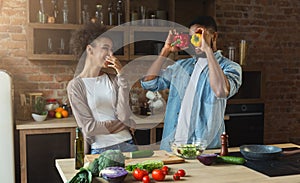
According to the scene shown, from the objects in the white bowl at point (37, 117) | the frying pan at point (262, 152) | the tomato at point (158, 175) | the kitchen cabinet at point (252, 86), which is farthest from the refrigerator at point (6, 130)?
the kitchen cabinet at point (252, 86)

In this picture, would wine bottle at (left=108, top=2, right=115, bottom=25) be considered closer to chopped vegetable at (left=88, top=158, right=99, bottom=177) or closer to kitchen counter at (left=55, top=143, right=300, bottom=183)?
kitchen counter at (left=55, top=143, right=300, bottom=183)

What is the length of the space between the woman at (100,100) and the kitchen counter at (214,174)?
1.58 feet

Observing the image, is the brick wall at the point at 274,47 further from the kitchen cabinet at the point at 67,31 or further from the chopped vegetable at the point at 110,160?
the chopped vegetable at the point at 110,160

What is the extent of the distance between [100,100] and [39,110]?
1123 millimetres

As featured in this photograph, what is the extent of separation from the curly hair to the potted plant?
562 millimetres

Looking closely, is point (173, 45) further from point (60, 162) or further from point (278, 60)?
point (278, 60)

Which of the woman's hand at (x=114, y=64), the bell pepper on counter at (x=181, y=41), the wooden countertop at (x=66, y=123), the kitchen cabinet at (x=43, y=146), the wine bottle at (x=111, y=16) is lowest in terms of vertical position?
the kitchen cabinet at (x=43, y=146)

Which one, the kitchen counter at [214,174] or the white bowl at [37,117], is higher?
the white bowl at [37,117]

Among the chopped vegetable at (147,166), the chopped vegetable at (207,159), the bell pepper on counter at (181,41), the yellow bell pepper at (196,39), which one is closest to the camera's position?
the chopped vegetable at (147,166)

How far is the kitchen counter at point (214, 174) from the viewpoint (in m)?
1.74

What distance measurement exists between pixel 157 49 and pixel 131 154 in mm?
1459

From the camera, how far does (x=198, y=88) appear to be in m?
2.66

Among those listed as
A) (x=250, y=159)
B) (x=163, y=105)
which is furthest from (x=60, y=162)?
(x=163, y=105)

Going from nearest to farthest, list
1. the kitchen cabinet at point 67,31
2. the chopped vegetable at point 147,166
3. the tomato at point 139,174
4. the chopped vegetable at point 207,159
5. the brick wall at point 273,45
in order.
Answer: the tomato at point 139,174 < the chopped vegetable at point 147,166 < the chopped vegetable at point 207,159 < the kitchen cabinet at point 67,31 < the brick wall at point 273,45
